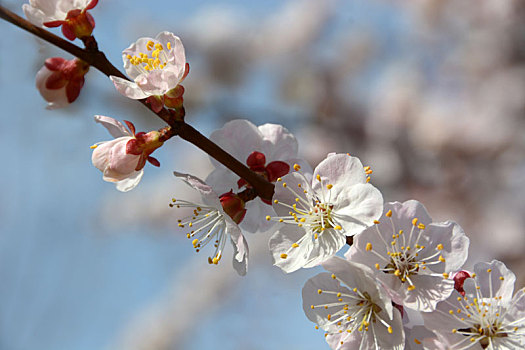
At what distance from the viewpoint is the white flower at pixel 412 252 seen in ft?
2.23

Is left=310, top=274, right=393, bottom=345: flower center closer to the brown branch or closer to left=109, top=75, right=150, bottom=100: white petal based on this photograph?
the brown branch

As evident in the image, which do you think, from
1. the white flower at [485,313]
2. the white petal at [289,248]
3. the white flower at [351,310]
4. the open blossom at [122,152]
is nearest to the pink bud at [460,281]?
the white flower at [485,313]

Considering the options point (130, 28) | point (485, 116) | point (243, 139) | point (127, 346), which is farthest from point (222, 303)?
point (243, 139)

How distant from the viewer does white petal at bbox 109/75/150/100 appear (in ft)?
2.20

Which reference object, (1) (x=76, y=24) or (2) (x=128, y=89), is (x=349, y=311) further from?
(1) (x=76, y=24)

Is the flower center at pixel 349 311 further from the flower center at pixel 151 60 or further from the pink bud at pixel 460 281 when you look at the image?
the flower center at pixel 151 60

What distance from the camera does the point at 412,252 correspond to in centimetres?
71

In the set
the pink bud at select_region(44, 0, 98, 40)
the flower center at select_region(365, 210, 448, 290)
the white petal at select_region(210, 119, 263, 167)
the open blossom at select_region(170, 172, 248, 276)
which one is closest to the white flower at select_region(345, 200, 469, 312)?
the flower center at select_region(365, 210, 448, 290)

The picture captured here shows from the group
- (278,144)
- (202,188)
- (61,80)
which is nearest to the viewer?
(202,188)

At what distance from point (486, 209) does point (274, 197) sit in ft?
8.76

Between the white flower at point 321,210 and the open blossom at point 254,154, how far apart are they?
11 centimetres

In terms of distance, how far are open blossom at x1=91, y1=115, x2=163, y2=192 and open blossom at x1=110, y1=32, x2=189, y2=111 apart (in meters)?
0.06

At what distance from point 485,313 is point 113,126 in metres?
0.57

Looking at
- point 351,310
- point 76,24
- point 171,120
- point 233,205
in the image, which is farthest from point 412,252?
point 76,24
